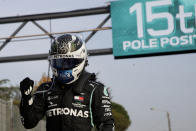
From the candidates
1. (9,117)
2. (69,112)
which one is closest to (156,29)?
(9,117)

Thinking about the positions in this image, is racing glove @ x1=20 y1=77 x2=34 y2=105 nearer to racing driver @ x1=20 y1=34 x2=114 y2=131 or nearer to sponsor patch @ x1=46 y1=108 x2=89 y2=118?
racing driver @ x1=20 y1=34 x2=114 y2=131

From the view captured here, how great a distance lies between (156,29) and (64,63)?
33.2 ft

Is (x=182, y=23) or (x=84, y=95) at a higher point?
(x=182, y=23)

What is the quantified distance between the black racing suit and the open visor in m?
0.16

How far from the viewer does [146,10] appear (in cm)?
1385

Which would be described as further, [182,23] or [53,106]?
[182,23]

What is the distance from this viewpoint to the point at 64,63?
3928mm

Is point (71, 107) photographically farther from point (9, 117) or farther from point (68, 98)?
point (9, 117)

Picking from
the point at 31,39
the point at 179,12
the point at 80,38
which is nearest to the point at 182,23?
the point at 179,12

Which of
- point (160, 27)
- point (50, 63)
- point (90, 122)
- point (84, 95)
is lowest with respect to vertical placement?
point (90, 122)

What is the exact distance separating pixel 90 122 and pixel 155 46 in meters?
9.94

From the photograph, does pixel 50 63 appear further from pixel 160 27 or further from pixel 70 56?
pixel 160 27

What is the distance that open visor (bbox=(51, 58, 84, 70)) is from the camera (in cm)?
392

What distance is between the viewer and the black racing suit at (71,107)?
386 cm
